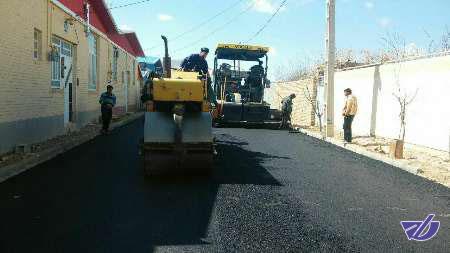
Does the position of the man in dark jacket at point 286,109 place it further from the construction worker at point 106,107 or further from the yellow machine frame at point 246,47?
the construction worker at point 106,107

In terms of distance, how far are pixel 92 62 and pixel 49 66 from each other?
6.87 m

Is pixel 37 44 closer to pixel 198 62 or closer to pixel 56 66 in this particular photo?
pixel 56 66

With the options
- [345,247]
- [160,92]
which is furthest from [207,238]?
[160,92]

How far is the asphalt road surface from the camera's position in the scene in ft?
15.8

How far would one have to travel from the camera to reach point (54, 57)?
12.9 meters

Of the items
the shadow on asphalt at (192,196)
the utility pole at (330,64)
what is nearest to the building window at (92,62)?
the utility pole at (330,64)

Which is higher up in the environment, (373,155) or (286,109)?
(286,109)

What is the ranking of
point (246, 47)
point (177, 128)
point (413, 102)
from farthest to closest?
point (246, 47) < point (413, 102) < point (177, 128)

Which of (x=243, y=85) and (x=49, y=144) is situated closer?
(x=49, y=144)

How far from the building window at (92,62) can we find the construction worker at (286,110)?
309 inches

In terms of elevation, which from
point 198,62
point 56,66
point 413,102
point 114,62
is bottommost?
point 413,102

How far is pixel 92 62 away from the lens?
19609mm

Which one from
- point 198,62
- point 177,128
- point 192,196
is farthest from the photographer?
point 198,62

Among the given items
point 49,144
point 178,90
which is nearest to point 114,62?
point 49,144
